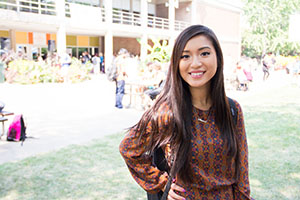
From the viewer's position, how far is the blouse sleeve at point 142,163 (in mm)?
1699

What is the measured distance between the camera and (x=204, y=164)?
1.61 metres

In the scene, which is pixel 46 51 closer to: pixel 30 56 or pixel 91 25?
pixel 30 56

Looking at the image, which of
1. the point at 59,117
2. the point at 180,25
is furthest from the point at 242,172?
the point at 180,25

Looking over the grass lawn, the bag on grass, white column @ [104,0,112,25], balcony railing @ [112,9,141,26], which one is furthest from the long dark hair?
balcony railing @ [112,9,141,26]

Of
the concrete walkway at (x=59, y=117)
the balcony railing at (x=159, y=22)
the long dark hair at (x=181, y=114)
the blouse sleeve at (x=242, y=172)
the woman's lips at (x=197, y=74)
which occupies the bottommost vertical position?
the concrete walkway at (x=59, y=117)

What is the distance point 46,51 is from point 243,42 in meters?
33.9

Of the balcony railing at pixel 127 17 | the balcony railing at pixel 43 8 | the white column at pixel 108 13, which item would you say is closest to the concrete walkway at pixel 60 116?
the balcony railing at pixel 43 8

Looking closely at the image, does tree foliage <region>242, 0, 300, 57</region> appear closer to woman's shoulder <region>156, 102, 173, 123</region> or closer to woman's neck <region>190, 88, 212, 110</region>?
woman's neck <region>190, 88, 212, 110</region>

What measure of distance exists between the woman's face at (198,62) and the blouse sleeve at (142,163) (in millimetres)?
376

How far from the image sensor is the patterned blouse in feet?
5.24

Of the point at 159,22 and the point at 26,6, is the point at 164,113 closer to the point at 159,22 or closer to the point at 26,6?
the point at 26,6

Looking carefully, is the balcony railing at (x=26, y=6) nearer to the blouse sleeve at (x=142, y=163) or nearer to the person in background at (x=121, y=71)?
the person in background at (x=121, y=71)

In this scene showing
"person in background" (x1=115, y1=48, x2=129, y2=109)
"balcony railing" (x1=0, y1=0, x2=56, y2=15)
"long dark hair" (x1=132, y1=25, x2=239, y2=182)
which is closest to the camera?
"long dark hair" (x1=132, y1=25, x2=239, y2=182)

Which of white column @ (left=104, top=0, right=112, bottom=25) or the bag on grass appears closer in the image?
the bag on grass
